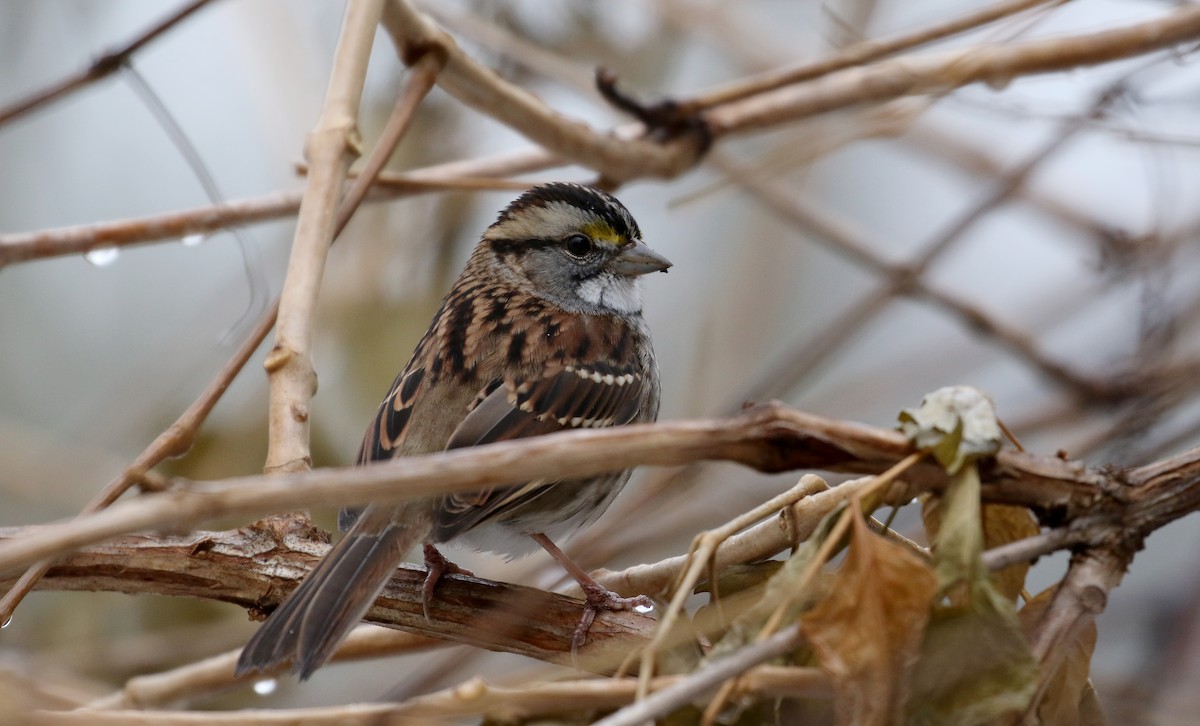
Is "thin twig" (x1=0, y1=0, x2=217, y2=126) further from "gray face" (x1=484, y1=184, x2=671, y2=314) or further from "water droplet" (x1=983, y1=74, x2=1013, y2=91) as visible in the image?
"water droplet" (x1=983, y1=74, x2=1013, y2=91)

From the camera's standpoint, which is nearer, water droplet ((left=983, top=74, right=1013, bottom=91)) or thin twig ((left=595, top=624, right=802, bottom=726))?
thin twig ((left=595, top=624, right=802, bottom=726))

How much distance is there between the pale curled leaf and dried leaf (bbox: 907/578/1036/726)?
19 cm

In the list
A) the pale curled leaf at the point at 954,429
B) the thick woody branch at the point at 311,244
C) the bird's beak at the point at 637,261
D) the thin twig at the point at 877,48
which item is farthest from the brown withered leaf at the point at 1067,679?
the bird's beak at the point at 637,261

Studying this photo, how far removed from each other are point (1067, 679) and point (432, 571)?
1.35 metres

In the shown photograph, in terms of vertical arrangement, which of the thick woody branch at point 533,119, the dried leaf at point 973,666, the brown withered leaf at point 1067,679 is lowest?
the dried leaf at point 973,666

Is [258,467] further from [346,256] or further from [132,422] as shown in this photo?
[346,256]

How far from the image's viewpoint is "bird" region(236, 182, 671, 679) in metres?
2.32

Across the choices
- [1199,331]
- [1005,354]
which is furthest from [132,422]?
[1199,331]

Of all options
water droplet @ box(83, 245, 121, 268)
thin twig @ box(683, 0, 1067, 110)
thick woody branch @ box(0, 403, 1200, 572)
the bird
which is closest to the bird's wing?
the bird

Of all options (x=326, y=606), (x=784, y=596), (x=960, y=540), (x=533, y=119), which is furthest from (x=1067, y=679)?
(x=533, y=119)

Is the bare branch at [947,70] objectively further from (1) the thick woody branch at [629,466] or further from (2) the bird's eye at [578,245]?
(1) the thick woody branch at [629,466]

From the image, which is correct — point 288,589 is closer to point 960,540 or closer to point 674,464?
point 674,464

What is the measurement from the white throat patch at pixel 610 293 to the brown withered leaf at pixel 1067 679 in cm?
208

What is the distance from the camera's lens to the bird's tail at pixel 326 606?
2.21 m
